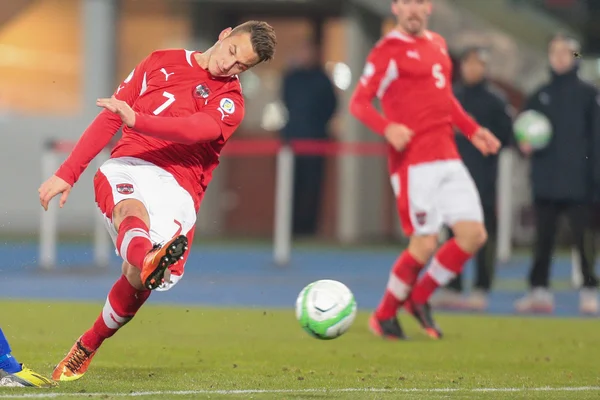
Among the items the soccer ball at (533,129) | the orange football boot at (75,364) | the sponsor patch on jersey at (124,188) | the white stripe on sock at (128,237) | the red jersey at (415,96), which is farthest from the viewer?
the soccer ball at (533,129)

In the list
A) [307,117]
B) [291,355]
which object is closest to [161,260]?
[291,355]

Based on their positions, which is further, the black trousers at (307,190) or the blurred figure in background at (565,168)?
the black trousers at (307,190)

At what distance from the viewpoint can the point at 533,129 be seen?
12.0 m

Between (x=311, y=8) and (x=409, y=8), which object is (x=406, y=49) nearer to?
(x=409, y=8)

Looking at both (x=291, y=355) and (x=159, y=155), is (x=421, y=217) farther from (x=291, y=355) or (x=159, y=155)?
(x=159, y=155)

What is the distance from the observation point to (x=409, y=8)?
977 centimetres

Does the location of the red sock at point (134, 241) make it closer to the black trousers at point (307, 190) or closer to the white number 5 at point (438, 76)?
the white number 5 at point (438, 76)

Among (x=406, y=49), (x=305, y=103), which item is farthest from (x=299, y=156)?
(x=406, y=49)

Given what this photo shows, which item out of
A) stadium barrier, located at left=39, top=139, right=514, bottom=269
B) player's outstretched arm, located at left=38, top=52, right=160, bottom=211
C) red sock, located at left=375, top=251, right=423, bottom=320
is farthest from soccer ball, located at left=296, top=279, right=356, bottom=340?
stadium barrier, located at left=39, top=139, right=514, bottom=269

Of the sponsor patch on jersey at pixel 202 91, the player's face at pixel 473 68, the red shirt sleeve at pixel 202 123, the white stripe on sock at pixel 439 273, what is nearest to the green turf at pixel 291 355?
the white stripe on sock at pixel 439 273

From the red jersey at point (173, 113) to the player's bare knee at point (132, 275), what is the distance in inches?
21.3

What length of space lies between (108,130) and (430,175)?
338 cm

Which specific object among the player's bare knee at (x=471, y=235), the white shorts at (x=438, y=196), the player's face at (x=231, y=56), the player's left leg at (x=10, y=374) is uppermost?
the player's face at (x=231, y=56)

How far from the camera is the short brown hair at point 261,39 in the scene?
6867 millimetres
